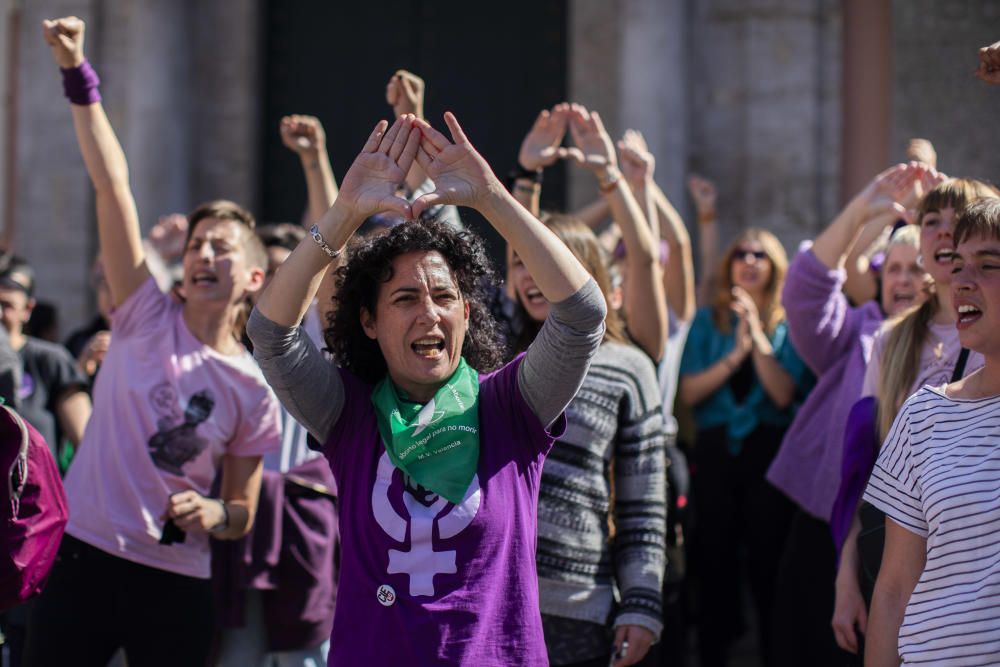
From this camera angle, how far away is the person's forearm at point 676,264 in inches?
219

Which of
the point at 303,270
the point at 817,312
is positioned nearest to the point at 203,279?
the point at 303,270

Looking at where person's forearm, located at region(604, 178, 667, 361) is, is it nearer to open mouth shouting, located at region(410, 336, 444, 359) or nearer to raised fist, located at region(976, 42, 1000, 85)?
raised fist, located at region(976, 42, 1000, 85)

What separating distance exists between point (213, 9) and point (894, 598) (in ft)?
21.9

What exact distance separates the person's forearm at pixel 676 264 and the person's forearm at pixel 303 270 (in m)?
2.90

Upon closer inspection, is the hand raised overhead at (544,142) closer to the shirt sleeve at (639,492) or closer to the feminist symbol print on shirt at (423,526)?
the shirt sleeve at (639,492)

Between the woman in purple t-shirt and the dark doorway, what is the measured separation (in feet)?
16.5

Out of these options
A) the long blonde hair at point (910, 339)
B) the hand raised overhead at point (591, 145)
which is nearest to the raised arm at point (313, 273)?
the hand raised overhead at point (591, 145)

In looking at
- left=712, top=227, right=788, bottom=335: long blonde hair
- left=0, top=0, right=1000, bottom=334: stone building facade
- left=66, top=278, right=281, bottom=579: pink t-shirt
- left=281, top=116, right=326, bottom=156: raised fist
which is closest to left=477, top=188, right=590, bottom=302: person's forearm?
left=66, top=278, right=281, bottom=579: pink t-shirt

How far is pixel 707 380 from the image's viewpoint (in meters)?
6.00

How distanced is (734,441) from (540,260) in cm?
337

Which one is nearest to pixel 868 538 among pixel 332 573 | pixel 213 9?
pixel 332 573

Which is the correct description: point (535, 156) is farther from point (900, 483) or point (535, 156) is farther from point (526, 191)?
point (900, 483)

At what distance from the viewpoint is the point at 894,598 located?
2.95 meters

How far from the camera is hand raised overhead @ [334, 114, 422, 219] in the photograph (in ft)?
9.08
